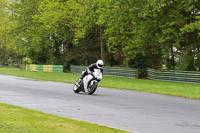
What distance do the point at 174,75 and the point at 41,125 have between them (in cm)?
2855

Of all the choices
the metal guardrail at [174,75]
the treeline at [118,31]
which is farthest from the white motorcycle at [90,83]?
the metal guardrail at [174,75]

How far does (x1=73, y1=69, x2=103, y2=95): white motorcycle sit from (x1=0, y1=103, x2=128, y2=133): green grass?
803 cm

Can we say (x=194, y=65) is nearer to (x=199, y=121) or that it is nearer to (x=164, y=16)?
(x=164, y=16)

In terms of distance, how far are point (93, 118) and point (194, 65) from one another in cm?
2627

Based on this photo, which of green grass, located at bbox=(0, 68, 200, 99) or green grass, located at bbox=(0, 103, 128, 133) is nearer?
green grass, located at bbox=(0, 103, 128, 133)

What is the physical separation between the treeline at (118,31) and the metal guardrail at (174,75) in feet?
3.05

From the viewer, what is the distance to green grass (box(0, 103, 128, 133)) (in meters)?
7.92

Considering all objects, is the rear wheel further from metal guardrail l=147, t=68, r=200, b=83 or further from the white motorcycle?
metal guardrail l=147, t=68, r=200, b=83

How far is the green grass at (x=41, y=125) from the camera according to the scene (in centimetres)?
792

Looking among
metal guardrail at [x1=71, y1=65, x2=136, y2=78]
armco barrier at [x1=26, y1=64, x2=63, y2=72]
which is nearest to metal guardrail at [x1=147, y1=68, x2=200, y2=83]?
metal guardrail at [x1=71, y1=65, x2=136, y2=78]

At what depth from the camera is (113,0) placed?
123ft

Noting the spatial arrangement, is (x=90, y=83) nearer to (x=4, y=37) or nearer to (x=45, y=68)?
(x=45, y=68)

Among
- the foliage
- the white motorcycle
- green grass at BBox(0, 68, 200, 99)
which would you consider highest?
the foliage

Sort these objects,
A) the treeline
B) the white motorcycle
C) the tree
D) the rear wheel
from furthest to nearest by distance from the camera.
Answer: the tree < the treeline < the rear wheel < the white motorcycle
